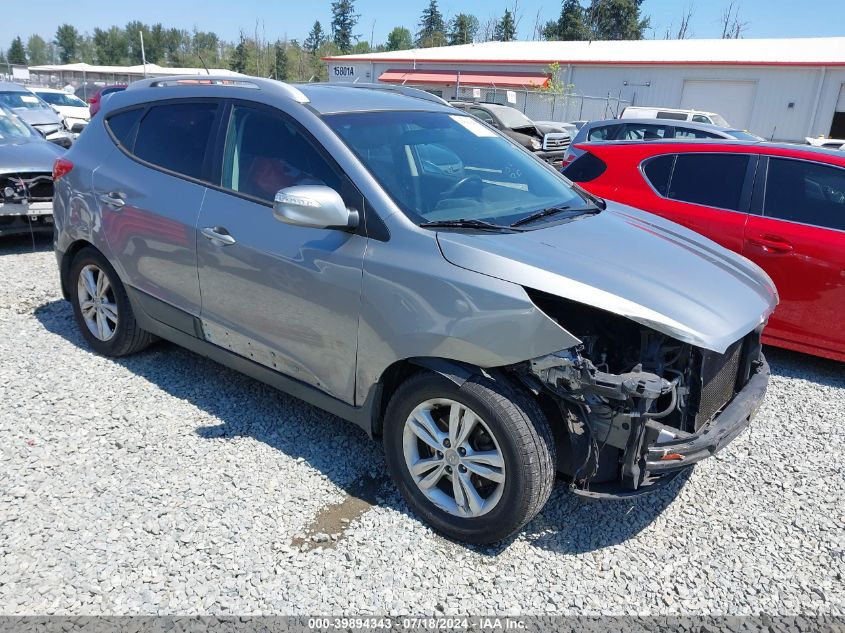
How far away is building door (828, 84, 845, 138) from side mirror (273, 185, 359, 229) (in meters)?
31.8

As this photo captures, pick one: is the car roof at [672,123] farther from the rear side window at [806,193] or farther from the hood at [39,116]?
the hood at [39,116]

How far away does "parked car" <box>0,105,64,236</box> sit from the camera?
6875 millimetres

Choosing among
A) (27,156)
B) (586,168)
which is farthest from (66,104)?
(586,168)

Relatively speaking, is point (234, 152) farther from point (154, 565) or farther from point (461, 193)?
point (154, 565)

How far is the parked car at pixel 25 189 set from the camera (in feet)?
22.6

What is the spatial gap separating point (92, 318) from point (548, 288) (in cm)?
354

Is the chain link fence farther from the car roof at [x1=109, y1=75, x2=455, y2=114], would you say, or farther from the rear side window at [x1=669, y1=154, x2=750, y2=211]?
the car roof at [x1=109, y1=75, x2=455, y2=114]

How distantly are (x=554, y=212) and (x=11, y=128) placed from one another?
25.4 ft

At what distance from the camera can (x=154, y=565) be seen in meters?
2.68

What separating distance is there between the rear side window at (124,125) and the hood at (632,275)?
2563 millimetres

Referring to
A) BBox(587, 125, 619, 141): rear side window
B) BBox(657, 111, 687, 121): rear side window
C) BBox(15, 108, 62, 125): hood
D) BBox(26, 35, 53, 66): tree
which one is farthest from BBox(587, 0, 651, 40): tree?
BBox(26, 35, 53, 66): tree

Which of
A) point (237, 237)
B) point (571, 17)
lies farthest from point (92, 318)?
point (571, 17)

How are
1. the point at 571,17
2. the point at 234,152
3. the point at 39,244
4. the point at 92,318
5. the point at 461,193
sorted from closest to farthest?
1. the point at 461,193
2. the point at 234,152
3. the point at 92,318
4. the point at 39,244
5. the point at 571,17

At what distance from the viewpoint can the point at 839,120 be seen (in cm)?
2798
